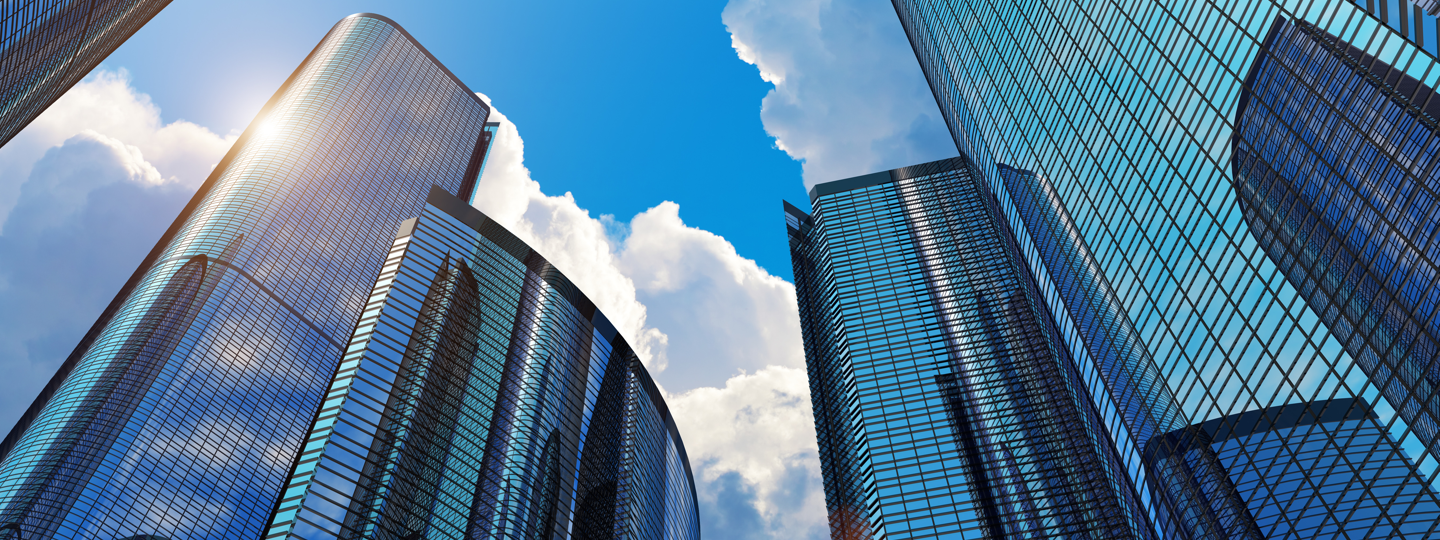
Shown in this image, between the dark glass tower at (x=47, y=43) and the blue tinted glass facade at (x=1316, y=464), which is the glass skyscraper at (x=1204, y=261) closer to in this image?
the blue tinted glass facade at (x=1316, y=464)

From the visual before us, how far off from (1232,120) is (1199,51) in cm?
482

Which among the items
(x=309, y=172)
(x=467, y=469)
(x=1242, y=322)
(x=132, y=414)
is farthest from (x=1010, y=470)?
(x=309, y=172)

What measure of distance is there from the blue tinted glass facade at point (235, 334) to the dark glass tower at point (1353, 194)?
124 m

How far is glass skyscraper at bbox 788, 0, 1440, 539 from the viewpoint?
131 ft

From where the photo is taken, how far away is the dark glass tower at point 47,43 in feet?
148

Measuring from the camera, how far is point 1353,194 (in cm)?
4328

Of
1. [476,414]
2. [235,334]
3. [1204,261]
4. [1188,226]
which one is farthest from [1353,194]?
[235,334]

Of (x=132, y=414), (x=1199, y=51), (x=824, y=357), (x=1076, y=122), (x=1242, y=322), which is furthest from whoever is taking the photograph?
(x=824, y=357)

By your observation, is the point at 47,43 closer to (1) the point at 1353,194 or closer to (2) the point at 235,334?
(1) the point at 1353,194

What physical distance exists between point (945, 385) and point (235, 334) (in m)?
108

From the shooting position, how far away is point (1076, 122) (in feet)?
207

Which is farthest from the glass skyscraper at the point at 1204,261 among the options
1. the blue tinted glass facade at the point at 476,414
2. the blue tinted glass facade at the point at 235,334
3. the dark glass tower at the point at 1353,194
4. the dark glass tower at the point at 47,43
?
the blue tinted glass facade at the point at 235,334

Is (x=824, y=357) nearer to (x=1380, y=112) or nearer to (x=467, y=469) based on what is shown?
(x=467, y=469)

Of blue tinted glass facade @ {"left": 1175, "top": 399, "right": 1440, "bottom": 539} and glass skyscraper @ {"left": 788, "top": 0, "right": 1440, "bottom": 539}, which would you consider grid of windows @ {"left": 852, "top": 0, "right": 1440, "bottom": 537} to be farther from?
blue tinted glass facade @ {"left": 1175, "top": 399, "right": 1440, "bottom": 539}
